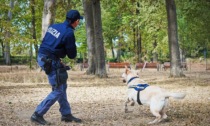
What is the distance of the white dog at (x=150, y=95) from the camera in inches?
278

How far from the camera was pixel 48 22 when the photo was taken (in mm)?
18844

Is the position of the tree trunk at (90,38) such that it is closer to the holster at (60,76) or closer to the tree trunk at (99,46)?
the tree trunk at (99,46)

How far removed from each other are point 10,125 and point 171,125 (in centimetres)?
319

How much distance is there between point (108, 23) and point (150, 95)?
4317 centimetres

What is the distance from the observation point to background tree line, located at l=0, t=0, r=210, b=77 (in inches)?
821

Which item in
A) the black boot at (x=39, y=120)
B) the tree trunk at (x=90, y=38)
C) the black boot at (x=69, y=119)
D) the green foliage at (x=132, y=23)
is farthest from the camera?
the tree trunk at (x=90, y=38)

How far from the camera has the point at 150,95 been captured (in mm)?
7301

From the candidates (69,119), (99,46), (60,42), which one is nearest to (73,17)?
(60,42)

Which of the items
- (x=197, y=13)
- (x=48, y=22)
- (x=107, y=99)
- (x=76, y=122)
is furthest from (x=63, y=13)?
(x=76, y=122)

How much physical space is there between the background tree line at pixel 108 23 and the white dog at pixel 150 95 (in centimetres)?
1106

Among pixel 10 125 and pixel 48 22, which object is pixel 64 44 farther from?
pixel 48 22

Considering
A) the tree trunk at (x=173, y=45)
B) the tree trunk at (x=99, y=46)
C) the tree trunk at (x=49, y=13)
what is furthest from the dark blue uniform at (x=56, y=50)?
the tree trunk at (x=173, y=45)

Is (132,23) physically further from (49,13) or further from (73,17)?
(73,17)

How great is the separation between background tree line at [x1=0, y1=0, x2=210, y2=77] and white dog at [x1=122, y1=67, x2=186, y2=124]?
436 inches
